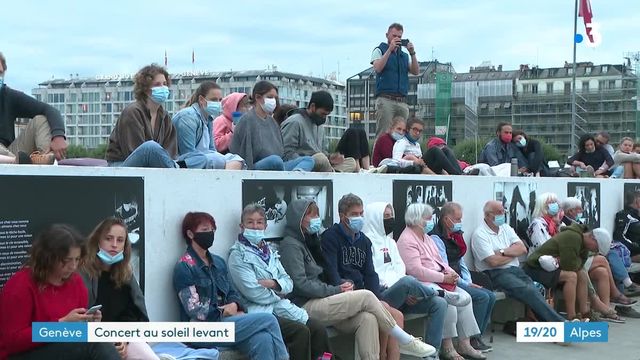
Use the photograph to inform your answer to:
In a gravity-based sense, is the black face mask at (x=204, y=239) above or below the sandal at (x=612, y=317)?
above

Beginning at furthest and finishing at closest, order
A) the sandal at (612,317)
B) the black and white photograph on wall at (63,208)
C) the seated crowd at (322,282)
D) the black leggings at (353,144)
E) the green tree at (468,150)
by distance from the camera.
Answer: the green tree at (468,150)
the sandal at (612,317)
the black leggings at (353,144)
the black and white photograph on wall at (63,208)
the seated crowd at (322,282)

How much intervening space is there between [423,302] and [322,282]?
122 cm

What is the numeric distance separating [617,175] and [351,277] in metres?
8.35

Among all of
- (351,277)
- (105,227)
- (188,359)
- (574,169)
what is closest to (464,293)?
(351,277)

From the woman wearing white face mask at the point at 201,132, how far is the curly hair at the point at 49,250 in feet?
7.87

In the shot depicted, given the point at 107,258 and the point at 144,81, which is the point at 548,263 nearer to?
the point at 144,81

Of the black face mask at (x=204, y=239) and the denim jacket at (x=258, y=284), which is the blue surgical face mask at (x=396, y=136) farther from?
the black face mask at (x=204, y=239)

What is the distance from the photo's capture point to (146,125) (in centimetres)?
644

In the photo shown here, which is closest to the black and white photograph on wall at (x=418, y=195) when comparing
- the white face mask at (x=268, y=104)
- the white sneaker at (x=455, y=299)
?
the white sneaker at (x=455, y=299)

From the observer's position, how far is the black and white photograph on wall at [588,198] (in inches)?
472

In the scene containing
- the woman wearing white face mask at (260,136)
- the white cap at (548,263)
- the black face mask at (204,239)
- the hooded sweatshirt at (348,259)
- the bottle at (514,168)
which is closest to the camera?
the black face mask at (204,239)

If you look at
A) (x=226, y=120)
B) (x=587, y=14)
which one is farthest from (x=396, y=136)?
(x=587, y=14)

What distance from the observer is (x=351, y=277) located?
6.94m

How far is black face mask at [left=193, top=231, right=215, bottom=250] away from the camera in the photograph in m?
5.79
